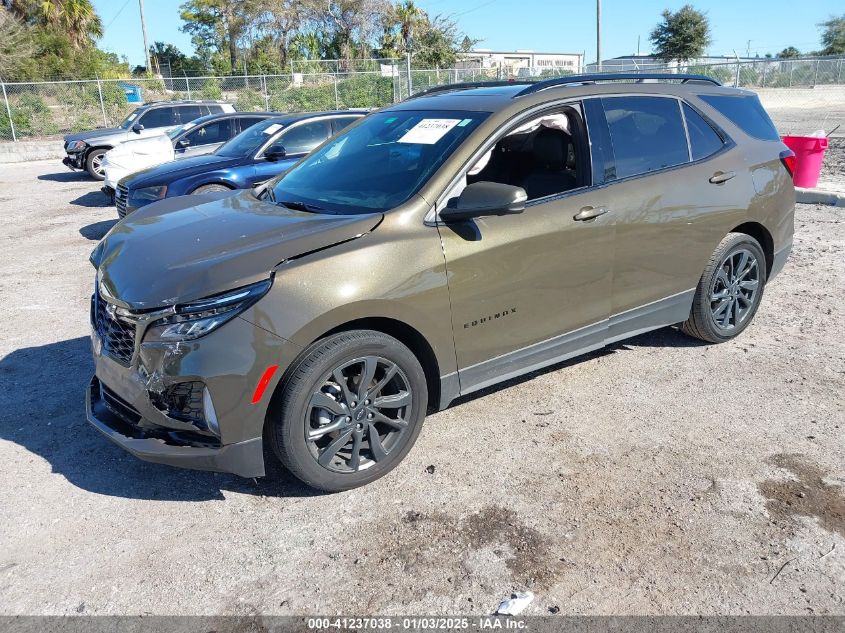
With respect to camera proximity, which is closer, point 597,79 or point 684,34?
point 597,79

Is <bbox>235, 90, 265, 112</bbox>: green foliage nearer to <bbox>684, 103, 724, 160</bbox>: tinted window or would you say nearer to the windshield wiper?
<bbox>684, 103, 724, 160</bbox>: tinted window

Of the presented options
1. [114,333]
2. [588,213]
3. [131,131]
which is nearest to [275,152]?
[588,213]

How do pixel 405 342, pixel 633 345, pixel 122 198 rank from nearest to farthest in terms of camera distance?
pixel 405 342, pixel 633 345, pixel 122 198

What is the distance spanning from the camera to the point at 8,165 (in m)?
21.8

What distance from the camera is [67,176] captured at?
59.8 ft

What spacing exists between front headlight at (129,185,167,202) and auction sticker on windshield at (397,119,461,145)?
548 centimetres

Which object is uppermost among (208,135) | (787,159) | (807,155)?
(208,135)

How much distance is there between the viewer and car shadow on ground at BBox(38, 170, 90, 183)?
17523 millimetres

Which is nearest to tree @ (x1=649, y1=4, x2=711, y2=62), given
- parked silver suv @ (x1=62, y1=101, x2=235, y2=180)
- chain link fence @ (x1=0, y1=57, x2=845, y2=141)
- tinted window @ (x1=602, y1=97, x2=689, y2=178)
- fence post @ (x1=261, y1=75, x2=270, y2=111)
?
chain link fence @ (x1=0, y1=57, x2=845, y2=141)

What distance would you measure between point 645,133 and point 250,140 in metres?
6.78

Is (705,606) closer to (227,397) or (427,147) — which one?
(227,397)

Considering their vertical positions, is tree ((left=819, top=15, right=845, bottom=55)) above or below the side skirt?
above

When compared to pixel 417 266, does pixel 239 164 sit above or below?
above

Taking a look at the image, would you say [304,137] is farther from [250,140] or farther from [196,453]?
[196,453]
